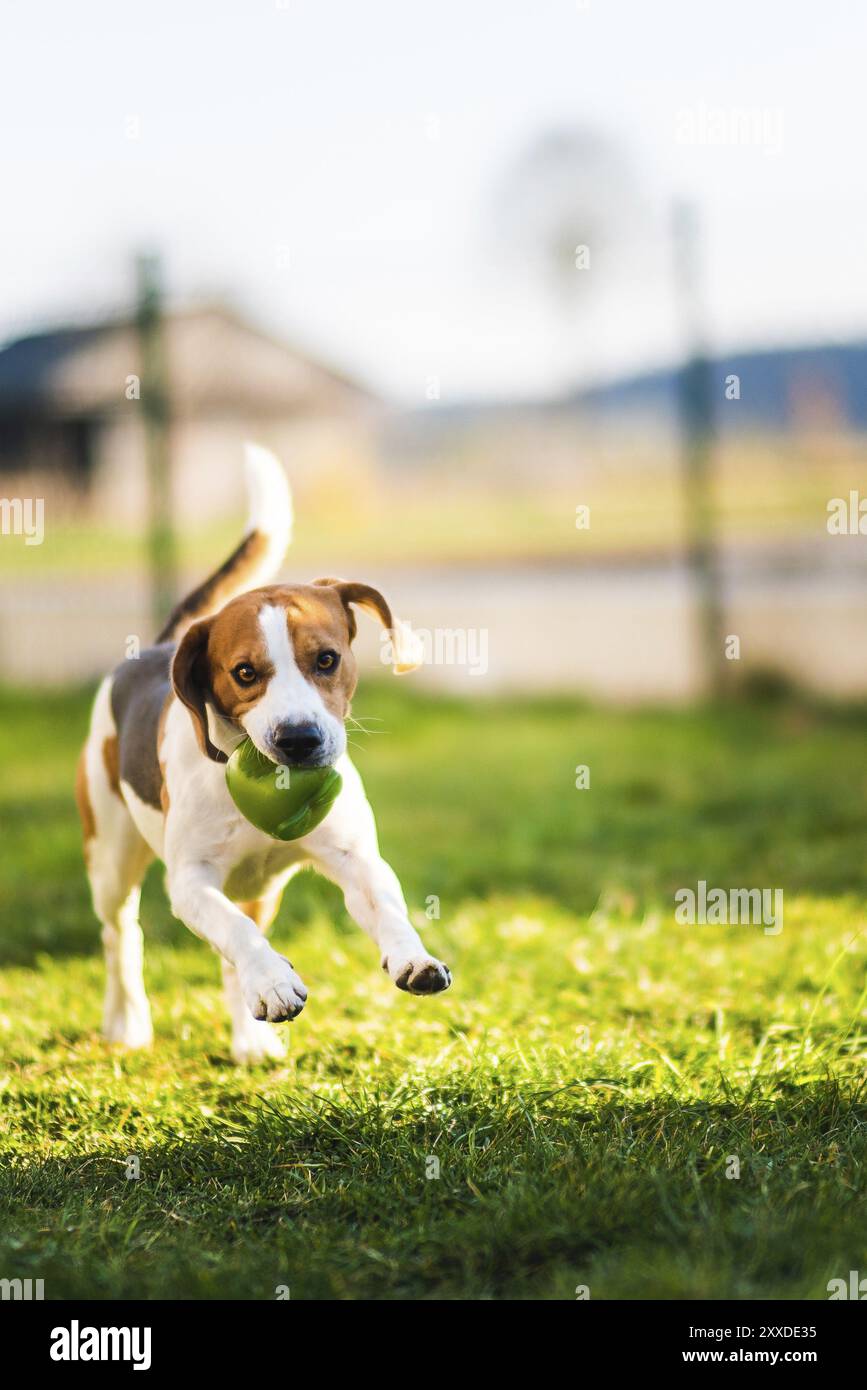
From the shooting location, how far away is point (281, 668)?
132 inches

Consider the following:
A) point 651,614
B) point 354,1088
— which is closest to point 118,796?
point 354,1088

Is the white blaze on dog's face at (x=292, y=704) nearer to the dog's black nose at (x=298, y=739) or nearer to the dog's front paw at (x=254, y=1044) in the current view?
the dog's black nose at (x=298, y=739)

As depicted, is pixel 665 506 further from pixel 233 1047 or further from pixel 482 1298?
pixel 482 1298

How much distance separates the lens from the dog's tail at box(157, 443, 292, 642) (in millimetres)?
4285

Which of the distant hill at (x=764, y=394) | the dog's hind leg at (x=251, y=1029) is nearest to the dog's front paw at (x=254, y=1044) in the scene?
the dog's hind leg at (x=251, y=1029)

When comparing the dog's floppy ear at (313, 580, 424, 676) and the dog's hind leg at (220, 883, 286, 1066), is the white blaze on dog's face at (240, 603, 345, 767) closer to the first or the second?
the dog's floppy ear at (313, 580, 424, 676)

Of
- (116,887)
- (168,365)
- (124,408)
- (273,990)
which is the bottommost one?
(273,990)

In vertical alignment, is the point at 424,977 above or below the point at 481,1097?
above

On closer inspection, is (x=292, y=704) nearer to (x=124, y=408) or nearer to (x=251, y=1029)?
(x=251, y=1029)

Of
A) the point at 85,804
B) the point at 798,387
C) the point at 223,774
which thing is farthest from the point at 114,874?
the point at 798,387

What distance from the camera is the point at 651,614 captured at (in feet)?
35.9

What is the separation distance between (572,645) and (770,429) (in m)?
3.04

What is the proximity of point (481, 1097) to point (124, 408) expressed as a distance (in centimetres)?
782

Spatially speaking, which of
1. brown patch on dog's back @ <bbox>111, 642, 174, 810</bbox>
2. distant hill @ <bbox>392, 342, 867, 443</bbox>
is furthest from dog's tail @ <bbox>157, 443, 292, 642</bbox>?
distant hill @ <bbox>392, 342, 867, 443</bbox>
